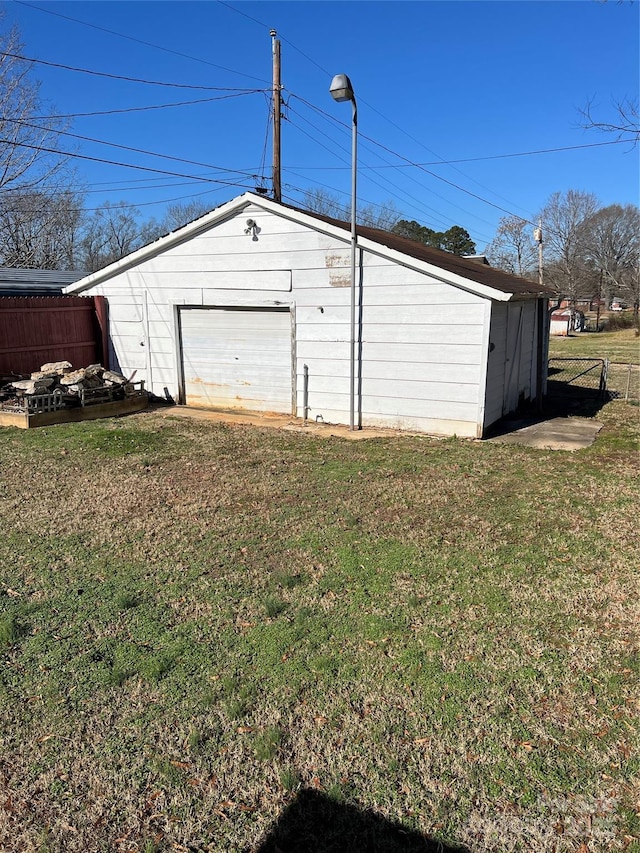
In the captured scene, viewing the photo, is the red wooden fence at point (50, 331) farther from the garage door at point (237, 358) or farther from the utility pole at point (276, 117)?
Result: the utility pole at point (276, 117)

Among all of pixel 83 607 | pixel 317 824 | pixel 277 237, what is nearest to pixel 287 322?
pixel 277 237

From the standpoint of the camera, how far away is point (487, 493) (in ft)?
20.3

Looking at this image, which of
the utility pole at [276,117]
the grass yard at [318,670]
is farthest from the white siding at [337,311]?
the utility pole at [276,117]

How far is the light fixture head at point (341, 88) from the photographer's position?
7691mm

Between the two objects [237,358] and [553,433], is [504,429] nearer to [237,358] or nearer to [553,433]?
[553,433]

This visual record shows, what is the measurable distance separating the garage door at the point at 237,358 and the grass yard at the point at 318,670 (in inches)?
186

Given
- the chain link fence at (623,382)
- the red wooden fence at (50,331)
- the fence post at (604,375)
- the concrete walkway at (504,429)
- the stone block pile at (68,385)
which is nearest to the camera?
the concrete walkway at (504,429)

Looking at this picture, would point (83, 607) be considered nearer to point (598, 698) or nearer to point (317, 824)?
point (317, 824)

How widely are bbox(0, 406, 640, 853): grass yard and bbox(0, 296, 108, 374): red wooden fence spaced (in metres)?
6.15

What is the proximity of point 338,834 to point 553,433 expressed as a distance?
26.2 ft

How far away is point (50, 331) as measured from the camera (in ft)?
37.9

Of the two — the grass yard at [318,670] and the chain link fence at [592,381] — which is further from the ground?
the chain link fence at [592,381]

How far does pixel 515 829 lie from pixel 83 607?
9.27 ft

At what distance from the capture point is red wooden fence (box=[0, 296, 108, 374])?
10.9m
